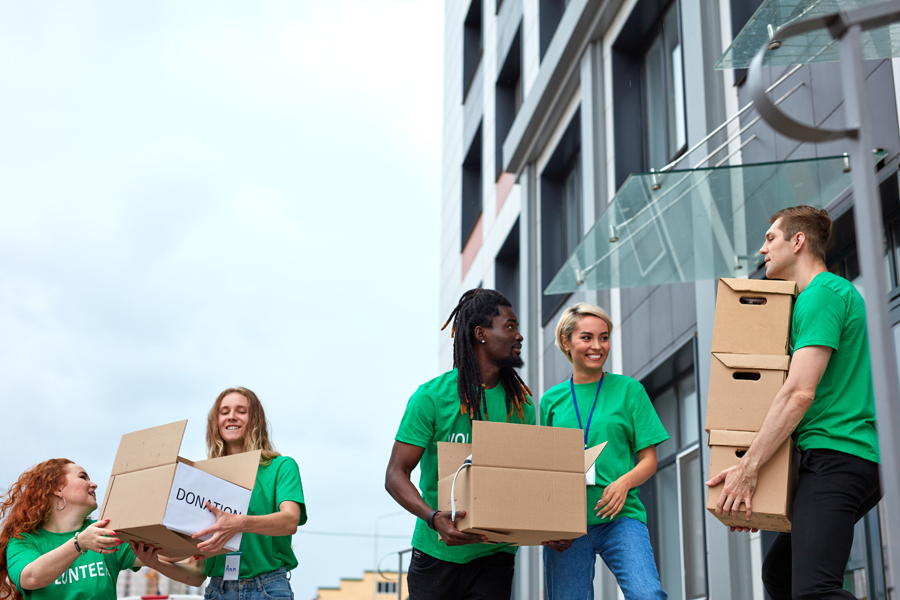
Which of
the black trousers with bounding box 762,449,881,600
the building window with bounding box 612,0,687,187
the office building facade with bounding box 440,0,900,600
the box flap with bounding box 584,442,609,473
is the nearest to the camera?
the black trousers with bounding box 762,449,881,600

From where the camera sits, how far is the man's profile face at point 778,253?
3.44 meters

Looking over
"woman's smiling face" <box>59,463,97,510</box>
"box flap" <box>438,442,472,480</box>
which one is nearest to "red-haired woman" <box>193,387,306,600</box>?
"woman's smiling face" <box>59,463,97,510</box>

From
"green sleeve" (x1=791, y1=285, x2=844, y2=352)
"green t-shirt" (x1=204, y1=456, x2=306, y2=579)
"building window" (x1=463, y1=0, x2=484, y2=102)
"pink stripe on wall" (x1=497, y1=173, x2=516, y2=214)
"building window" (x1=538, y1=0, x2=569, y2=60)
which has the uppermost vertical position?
"building window" (x1=463, y1=0, x2=484, y2=102)

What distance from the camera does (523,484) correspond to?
11.1 ft

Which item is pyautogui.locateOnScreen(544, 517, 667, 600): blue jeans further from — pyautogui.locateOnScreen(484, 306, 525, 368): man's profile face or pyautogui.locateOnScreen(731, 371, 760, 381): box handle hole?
pyautogui.locateOnScreen(731, 371, 760, 381): box handle hole

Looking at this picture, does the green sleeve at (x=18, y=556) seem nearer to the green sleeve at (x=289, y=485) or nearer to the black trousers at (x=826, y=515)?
the green sleeve at (x=289, y=485)

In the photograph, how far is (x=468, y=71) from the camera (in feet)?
65.4

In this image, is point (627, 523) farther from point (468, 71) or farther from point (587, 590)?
point (468, 71)

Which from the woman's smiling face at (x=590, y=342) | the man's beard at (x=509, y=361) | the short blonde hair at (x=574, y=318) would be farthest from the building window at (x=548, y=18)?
the man's beard at (x=509, y=361)

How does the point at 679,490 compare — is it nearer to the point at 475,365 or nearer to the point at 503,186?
the point at 475,365

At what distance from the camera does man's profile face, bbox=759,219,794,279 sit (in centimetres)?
344

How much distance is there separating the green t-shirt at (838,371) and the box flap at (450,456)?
1.23 metres

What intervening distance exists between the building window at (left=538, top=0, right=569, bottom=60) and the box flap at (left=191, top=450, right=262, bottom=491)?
10.4m

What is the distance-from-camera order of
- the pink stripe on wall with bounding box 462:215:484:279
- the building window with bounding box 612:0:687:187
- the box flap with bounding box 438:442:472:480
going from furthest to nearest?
the pink stripe on wall with bounding box 462:215:484:279, the building window with bounding box 612:0:687:187, the box flap with bounding box 438:442:472:480
